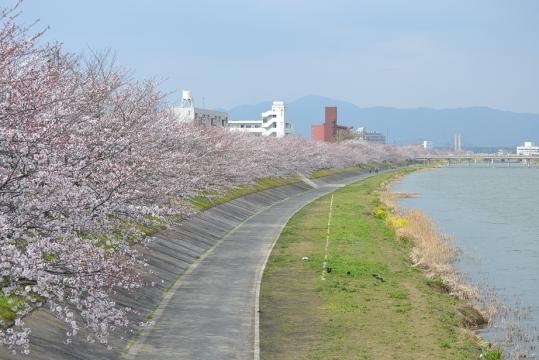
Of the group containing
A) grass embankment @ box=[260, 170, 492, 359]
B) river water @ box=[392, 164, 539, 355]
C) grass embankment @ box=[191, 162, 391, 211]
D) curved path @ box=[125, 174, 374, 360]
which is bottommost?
river water @ box=[392, 164, 539, 355]

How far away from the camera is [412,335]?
79.0 feet

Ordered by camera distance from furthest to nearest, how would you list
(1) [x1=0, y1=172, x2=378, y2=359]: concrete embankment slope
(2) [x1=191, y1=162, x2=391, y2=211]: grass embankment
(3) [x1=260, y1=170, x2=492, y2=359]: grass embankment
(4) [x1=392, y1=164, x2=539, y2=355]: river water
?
(2) [x1=191, y1=162, x2=391, y2=211]: grass embankment < (4) [x1=392, y1=164, x2=539, y2=355]: river water < (3) [x1=260, y1=170, x2=492, y2=359]: grass embankment < (1) [x1=0, y1=172, x2=378, y2=359]: concrete embankment slope

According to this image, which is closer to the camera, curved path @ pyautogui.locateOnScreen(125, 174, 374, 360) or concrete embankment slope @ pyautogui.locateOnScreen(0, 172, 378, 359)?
concrete embankment slope @ pyautogui.locateOnScreen(0, 172, 378, 359)

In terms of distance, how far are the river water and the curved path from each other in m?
9.69

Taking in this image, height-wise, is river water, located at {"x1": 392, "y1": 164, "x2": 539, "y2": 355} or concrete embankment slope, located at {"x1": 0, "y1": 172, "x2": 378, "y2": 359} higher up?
concrete embankment slope, located at {"x1": 0, "y1": 172, "x2": 378, "y2": 359}

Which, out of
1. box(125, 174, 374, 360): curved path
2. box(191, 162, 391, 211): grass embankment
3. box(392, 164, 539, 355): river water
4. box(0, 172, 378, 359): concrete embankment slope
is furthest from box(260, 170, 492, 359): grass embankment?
box(191, 162, 391, 211): grass embankment

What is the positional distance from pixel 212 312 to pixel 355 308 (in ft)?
20.1

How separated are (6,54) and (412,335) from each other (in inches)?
652

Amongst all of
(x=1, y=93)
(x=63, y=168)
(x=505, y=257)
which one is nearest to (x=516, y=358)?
(x=63, y=168)

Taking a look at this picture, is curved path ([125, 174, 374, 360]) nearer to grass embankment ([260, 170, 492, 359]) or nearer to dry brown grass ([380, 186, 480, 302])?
grass embankment ([260, 170, 492, 359])

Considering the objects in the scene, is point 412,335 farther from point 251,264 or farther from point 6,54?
point 6,54

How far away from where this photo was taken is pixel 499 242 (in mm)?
53594

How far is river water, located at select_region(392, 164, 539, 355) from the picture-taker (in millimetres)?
31000

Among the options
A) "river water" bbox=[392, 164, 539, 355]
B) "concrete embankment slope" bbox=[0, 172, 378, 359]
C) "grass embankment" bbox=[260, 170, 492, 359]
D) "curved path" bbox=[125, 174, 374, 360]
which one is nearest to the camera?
"concrete embankment slope" bbox=[0, 172, 378, 359]
